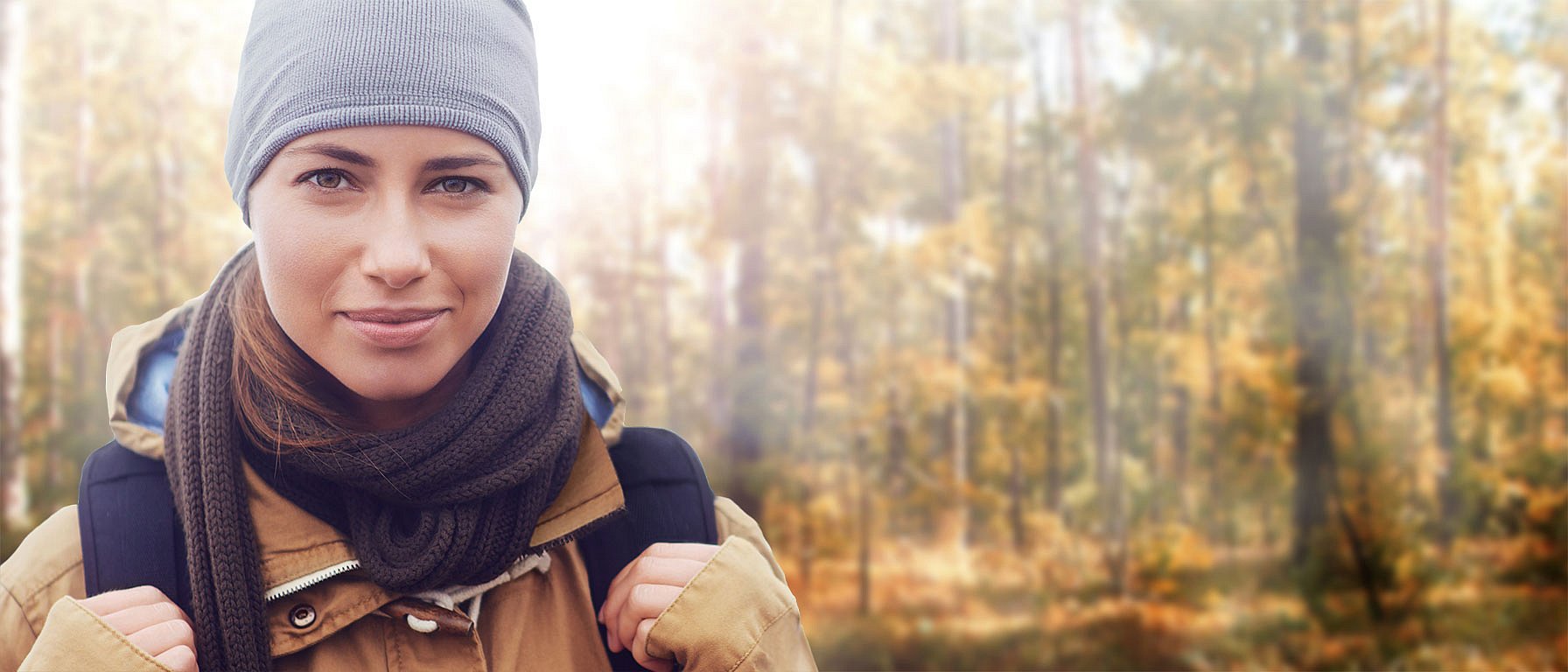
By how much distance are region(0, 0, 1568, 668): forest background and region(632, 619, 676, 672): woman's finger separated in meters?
Result: 5.91

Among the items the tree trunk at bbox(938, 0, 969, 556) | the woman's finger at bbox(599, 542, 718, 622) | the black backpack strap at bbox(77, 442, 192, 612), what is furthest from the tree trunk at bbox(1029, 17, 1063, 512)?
the black backpack strap at bbox(77, 442, 192, 612)

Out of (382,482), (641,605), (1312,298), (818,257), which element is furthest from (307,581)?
(1312,298)

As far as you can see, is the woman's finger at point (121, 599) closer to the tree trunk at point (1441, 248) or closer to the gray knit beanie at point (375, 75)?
the gray knit beanie at point (375, 75)

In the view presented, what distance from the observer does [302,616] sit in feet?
4.42

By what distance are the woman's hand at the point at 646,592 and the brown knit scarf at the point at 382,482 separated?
0.42 ft

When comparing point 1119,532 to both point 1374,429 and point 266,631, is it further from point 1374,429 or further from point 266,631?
point 266,631

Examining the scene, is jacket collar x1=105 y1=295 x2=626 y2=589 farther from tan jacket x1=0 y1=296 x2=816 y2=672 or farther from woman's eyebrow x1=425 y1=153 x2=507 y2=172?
woman's eyebrow x1=425 y1=153 x2=507 y2=172

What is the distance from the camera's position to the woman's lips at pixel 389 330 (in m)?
1.35

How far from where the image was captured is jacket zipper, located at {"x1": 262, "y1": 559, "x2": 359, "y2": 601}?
1341mm

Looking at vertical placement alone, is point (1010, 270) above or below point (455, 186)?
above

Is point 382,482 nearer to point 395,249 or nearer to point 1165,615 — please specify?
point 395,249

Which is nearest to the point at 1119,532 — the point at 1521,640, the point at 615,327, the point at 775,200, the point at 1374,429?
the point at 1374,429

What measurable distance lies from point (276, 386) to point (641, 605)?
1.83ft

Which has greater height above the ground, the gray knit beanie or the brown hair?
the gray knit beanie
